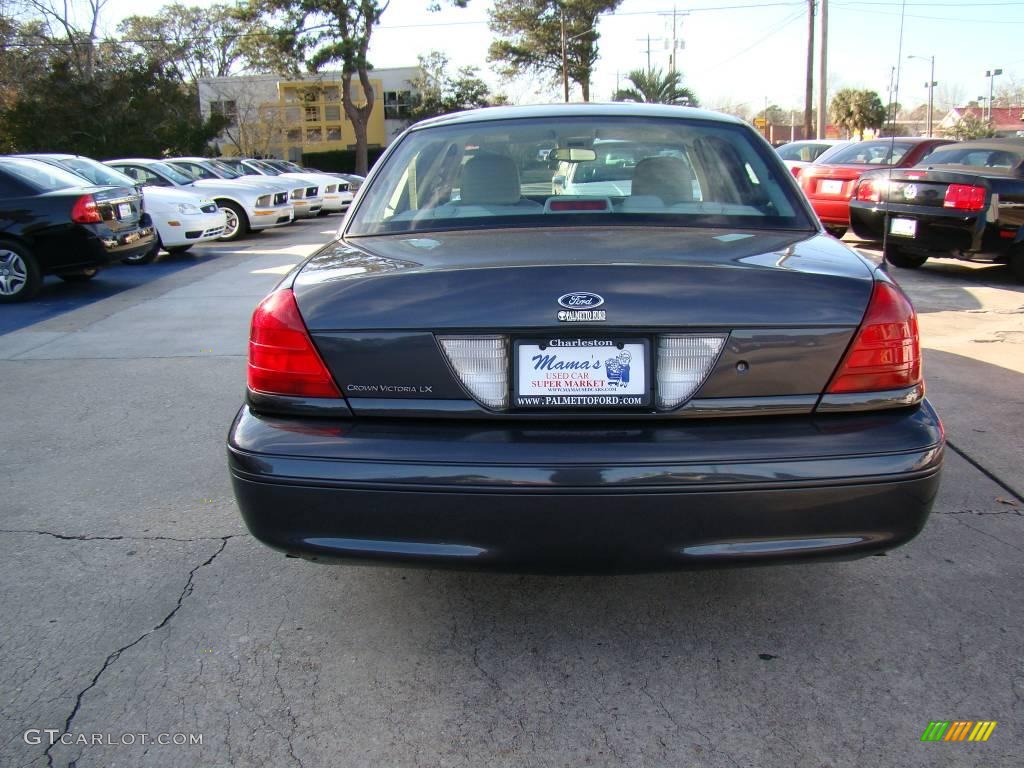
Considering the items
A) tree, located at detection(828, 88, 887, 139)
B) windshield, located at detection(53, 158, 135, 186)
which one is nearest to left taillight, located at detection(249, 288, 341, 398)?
windshield, located at detection(53, 158, 135, 186)

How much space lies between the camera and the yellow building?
151 feet

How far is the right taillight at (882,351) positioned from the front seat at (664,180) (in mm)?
867

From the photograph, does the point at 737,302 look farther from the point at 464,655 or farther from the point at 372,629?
the point at 372,629

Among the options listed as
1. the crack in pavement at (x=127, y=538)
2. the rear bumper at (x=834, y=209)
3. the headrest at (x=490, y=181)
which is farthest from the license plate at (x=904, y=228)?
the crack in pavement at (x=127, y=538)

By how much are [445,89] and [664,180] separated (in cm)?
5828

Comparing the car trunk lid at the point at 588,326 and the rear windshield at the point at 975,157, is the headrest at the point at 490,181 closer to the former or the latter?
the car trunk lid at the point at 588,326

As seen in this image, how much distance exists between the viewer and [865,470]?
7.48 feet

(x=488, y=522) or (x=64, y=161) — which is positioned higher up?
(x=64, y=161)

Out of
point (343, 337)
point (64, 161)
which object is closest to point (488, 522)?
point (343, 337)

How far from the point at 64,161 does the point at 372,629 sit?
9509 millimetres

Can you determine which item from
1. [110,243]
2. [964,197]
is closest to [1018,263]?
[964,197]

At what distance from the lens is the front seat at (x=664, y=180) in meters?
3.10

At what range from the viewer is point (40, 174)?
9.43m

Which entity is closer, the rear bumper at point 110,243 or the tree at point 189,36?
the rear bumper at point 110,243
